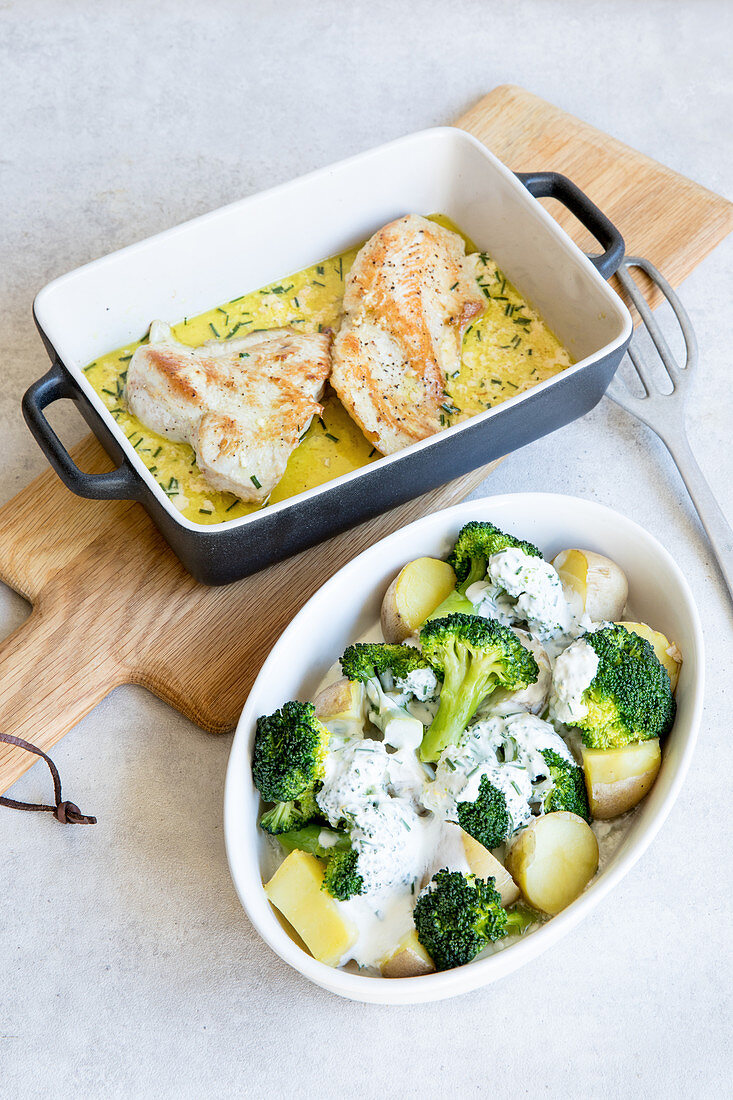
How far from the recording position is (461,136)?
95.9 inches

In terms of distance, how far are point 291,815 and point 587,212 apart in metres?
1.46

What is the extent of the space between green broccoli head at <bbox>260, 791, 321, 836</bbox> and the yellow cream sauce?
683 millimetres

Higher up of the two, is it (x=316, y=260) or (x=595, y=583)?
(x=316, y=260)

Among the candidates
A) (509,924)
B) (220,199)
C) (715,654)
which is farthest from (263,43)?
(509,924)

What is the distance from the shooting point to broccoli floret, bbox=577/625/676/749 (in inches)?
69.1

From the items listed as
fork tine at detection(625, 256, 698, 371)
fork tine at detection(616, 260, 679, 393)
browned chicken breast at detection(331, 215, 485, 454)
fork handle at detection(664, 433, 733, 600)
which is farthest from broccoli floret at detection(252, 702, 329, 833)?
fork tine at detection(625, 256, 698, 371)

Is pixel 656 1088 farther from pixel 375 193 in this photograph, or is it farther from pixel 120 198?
pixel 120 198

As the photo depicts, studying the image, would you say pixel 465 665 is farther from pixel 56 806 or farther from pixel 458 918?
pixel 56 806

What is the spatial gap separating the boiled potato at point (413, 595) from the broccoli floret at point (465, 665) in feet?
0.35

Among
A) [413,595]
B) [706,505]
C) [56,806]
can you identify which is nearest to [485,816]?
[413,595]

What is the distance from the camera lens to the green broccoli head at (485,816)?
1.67 m

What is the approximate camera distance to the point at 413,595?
194 centimetres

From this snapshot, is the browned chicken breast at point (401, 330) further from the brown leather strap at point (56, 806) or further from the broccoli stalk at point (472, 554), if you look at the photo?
the brown leather strap at point (56, 806)

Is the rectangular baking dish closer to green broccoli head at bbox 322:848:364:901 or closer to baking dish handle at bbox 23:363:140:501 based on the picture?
baking dish handle at bbox 23:363:140:501
